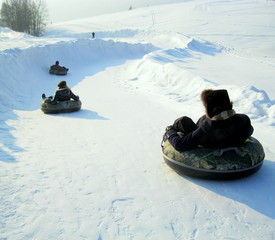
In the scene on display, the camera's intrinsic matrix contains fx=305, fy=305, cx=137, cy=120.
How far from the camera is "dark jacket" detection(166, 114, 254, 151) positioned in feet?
12.1

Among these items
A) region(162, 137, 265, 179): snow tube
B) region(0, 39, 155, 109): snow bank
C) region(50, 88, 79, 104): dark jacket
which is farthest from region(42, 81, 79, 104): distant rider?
region(162, 137, 265, 179): snow tube

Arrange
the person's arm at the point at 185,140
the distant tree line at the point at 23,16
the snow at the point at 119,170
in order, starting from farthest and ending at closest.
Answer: the distant tree line at the point at 23,16 < the person's arm at the point at 185,140 < the snow at the point at 119,170

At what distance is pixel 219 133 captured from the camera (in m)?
3.70

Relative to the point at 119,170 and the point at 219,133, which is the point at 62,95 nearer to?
the point at 119,170

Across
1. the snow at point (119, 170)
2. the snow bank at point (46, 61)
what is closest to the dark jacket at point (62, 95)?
the snow at point (119, 170)

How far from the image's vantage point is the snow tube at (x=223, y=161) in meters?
3.78

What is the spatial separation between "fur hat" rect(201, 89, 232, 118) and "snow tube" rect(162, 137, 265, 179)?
0.55 metres

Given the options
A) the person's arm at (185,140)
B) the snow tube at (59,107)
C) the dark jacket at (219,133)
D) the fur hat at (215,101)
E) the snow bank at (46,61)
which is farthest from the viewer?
the snow bank at (46,61)

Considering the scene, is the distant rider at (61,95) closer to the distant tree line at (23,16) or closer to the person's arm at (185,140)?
the person's arm at (185,140)

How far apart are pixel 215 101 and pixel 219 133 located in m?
0.43

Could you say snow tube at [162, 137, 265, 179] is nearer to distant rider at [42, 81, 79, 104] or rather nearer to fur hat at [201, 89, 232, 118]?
fur hat at [201, 89, 232, 118]

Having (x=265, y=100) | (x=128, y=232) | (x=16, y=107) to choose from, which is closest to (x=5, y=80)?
(x=16, y=107)

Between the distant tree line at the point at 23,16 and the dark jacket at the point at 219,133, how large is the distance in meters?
52.2

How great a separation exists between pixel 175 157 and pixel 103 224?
138 cm
